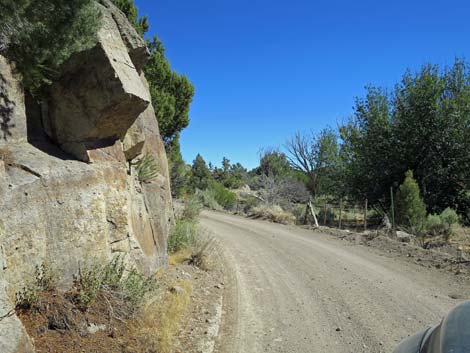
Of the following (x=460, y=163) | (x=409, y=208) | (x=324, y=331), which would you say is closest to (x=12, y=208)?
(x=324, y=331)

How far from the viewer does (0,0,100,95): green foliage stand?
4.25 m

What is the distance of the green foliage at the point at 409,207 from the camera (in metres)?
15.7

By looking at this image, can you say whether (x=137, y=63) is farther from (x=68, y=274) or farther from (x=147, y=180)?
(x=68, y=274)

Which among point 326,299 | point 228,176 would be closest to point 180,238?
point 326,299

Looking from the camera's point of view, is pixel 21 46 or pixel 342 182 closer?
pixel 21 46

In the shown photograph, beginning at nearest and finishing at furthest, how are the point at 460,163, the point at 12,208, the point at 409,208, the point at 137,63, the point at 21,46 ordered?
the point at 12,208 → the point at 21,46 → the point at 137,63 → the point at 409,208 → the point at 460,163

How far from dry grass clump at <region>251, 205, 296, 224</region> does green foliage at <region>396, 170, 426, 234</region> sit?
5336mm

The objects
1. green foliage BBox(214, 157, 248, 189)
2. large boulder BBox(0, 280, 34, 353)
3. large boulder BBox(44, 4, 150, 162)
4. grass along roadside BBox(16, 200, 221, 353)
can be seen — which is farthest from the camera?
green foliage BBox(214, 157, 248, 189)

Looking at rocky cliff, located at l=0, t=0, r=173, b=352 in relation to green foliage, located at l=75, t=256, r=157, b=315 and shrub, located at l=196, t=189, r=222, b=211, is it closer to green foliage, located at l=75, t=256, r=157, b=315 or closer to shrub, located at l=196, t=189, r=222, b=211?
green foliage, located at l=75, t=256, r=157, b=315

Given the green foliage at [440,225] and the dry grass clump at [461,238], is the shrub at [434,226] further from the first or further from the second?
the dry grass clump at [461,238]

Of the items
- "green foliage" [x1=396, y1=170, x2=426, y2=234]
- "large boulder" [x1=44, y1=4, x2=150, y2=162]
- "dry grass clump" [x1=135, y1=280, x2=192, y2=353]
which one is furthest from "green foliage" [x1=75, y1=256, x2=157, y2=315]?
"green foliage" [x1=396, y1=170, x2=426, y2=234]

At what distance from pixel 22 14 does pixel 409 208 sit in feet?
52.6

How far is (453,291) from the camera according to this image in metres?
7.19

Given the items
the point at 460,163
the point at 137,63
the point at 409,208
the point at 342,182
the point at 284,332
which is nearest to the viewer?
the point at 284,332
